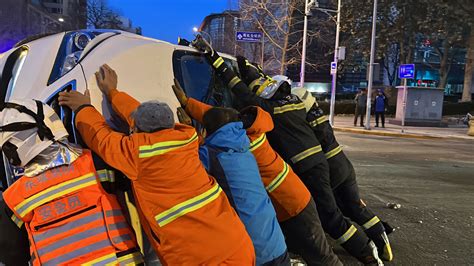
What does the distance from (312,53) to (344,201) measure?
3349 cm

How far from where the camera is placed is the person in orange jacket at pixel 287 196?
2.94 m

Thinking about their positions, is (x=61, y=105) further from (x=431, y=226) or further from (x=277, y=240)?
(x=431, y=226)

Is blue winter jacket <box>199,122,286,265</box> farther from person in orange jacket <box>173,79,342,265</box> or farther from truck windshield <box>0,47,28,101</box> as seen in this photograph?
truck windshield <box>0,47,28,101</box>

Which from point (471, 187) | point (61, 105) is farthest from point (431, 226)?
point (61, 105)

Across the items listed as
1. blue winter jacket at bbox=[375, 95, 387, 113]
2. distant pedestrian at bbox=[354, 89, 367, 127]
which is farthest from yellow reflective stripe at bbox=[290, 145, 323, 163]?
distant pedestrian at bbox=[354, 89, 367, 127]

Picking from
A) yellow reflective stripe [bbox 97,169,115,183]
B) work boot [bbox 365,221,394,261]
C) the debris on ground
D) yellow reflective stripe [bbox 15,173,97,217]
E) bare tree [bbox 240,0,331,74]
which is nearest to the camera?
yellow reflective stripe [bbox 15,173,97,217]

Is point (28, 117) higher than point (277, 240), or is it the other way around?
point (28, 117)

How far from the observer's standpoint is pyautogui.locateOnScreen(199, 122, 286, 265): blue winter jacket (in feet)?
8.37

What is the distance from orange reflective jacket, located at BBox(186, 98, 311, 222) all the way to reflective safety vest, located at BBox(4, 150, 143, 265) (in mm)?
1039

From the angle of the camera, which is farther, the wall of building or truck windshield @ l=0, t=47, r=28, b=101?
the wall of building

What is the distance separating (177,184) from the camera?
217 centimetres

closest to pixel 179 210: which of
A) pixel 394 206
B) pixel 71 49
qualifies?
pixel 71 49

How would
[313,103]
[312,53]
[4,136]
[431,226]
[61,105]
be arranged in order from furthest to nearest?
[312,53] < [431,226] < [313,103] < [61,105] < [4,136]

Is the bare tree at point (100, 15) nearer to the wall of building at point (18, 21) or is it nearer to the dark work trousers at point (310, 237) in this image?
the wall of building at point (18, 21)
